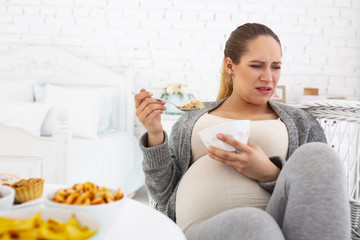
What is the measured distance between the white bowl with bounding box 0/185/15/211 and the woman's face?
0.86 meters

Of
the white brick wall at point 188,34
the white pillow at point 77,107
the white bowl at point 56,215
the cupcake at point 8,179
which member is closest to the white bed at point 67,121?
the white pillow at point 77,107

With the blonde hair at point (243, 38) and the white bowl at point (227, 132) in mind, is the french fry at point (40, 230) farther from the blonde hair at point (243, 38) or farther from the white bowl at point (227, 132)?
the blonde hair at point (243, 38)

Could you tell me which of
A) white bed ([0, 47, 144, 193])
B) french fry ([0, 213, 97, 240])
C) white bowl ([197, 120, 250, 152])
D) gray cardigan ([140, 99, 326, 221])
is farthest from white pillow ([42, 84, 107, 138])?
french fry ([0, 213, 97, 240])

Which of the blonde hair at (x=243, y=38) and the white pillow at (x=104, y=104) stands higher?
the blonde hair at (x=243, y=38)

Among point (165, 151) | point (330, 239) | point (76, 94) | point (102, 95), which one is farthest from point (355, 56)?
point (330, 239)

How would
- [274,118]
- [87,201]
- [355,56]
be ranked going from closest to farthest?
[87,201] < [274,118] < [355,56]

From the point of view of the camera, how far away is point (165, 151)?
116cm

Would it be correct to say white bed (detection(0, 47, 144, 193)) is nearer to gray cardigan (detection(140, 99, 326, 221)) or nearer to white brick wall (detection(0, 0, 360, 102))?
white brick wall (detection(0, 0, 360, 102))

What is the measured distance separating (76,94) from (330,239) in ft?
7.34

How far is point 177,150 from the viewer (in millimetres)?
1299

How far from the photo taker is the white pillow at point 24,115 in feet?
7.37

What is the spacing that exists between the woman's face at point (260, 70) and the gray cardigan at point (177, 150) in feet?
0.33

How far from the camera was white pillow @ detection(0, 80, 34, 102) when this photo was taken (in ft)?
8.64

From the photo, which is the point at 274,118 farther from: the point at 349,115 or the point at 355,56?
the point at 355,56
